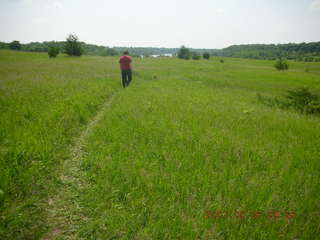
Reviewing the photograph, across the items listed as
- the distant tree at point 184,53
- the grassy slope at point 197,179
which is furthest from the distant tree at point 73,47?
the grassy slope at point 197,179

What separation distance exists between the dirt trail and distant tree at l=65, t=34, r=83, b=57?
63.1 meters

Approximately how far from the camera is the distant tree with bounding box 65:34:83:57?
54656 millimetres

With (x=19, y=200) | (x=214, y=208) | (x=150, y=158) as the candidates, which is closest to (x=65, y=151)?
(x=19, y=200)

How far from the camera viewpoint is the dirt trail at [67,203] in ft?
8.22

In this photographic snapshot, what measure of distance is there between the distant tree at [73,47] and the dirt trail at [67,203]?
63150mm

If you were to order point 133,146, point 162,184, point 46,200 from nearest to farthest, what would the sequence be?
point 46,200, point 162,184, point 133,146

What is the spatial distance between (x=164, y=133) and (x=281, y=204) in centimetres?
355

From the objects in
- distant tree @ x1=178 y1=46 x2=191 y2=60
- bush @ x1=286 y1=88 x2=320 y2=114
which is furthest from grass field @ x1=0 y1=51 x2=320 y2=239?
distant tree @ x1=178 y1=46 x2=191 y2=60

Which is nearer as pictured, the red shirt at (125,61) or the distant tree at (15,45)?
the red shirt at (125,61)

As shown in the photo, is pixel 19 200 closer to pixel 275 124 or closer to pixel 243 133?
pixel 243 133

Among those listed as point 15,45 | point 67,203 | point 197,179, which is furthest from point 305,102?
point 15,45

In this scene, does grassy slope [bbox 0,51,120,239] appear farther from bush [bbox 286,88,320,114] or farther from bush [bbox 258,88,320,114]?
bush [bbox 286,88,320,114]

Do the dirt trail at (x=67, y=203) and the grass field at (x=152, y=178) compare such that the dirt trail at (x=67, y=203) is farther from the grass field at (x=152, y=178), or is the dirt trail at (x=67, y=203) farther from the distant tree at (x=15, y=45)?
the distant tree at (x=15, y=45)

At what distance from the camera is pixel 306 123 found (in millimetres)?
7324
